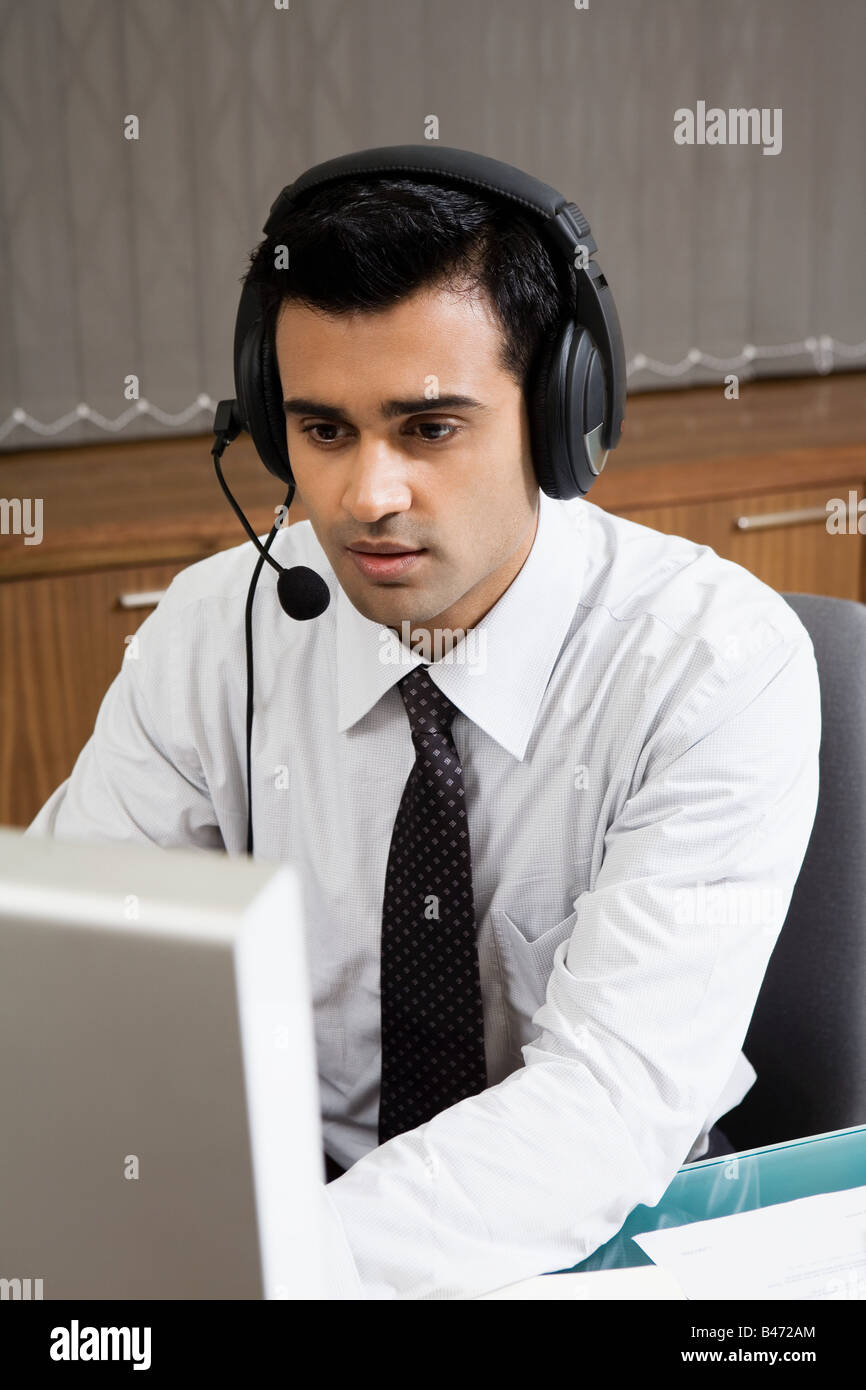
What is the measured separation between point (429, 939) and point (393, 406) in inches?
16.0

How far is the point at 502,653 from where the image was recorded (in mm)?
1066

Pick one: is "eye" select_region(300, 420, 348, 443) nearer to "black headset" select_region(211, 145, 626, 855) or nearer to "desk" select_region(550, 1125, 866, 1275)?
"black headset" select_region(211, 145, 626, 855)

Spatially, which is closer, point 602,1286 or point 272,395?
point 602,1286

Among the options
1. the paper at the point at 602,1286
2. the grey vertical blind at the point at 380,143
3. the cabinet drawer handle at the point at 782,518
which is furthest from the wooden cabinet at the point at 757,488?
the paper at the point at 602,1286

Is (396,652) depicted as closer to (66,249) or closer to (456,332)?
(456,332)

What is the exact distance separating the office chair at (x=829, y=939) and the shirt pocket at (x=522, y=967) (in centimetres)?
21

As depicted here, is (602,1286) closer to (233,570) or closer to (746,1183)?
(746,1183)

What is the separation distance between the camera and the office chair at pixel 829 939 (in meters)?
1.08

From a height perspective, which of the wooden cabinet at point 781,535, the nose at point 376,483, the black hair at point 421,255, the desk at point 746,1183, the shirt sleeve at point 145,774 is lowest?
the desk at point 746,1183

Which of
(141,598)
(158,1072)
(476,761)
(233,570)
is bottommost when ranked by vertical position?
(158,1072)

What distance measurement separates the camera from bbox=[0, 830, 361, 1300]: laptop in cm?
32

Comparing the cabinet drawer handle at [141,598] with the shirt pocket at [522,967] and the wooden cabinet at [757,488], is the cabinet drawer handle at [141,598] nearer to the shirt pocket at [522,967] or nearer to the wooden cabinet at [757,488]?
the wooden cabinet at [757,488]

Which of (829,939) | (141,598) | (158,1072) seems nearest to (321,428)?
(829,939)

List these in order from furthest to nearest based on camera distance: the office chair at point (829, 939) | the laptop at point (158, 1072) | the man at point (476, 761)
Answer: the office chair at point (829, 939)
the man at point (476, 761)
the laptop at point (158, 1072)
